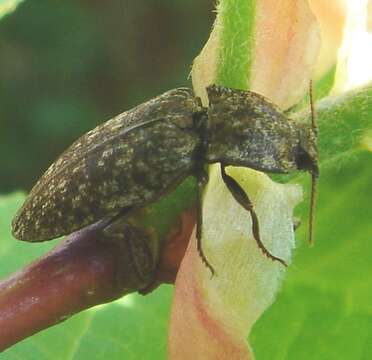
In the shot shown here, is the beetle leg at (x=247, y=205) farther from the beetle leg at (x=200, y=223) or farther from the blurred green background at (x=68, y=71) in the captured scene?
the blurred green background at (x=68, y=71)

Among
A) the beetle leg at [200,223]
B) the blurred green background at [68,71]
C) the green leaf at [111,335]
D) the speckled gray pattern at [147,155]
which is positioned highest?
the beetle leg at [200,223]

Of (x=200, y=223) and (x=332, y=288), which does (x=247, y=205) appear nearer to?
(x=200, y=223)

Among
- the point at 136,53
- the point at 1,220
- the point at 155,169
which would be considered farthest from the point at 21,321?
the point at 136,53

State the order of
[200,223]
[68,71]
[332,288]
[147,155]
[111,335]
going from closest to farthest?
1. [200,223]
2. [332,288]
3. [147,155]
4. [111,335]
5. [68,71]

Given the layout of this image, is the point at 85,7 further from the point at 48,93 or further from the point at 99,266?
the point at 99,266

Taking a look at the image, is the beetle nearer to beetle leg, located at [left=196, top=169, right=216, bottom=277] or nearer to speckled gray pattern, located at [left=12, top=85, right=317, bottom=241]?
speckled gray pattern, located at [left=12, top=85, right=317, bottom=241]

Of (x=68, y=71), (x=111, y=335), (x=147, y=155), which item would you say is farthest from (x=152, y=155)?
(x=68, y=71)

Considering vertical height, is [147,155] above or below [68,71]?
above

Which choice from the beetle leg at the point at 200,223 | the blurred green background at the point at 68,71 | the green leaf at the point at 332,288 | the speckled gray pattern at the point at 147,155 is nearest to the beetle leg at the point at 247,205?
the beetle leg at the point at 200,223
